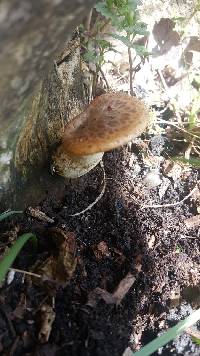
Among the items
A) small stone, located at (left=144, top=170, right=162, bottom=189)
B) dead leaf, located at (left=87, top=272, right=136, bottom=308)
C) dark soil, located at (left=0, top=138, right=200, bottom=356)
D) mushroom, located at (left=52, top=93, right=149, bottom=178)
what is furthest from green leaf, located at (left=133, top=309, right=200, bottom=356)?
small stone, located at (left=144, top=170, right=162, bottom=189)

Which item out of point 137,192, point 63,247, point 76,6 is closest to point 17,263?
point 63,247

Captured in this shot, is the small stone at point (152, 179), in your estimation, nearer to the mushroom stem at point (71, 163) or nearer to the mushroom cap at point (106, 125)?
the mushroom stem at point (71, 163)

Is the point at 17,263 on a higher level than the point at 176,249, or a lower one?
higher

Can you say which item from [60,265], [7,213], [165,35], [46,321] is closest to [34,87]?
[7,213]

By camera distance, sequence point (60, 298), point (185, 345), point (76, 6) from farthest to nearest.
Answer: point (185, 345) → point (60, 298) → point (76, 6)

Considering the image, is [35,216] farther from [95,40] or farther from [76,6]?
[76,6]

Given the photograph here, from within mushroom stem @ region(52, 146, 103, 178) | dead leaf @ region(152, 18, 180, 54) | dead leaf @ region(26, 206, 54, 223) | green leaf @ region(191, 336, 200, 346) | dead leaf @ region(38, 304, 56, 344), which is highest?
dead leaf @ region(152, 18, 180, 54)

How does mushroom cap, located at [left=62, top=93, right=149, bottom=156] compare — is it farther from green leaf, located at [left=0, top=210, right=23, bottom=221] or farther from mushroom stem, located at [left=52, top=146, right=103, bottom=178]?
green leaf, located at [left=0, top=210, right=23, bottom=221]
